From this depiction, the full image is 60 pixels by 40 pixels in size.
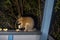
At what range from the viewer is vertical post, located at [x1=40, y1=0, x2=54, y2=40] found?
6.78ft

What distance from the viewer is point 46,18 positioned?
2.13 metres

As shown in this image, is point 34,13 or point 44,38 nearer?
point 44,38

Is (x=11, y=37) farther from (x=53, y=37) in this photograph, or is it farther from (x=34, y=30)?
(x=53, y=37)

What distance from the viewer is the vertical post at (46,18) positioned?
2068 mm

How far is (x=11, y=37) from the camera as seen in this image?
7.13 ft

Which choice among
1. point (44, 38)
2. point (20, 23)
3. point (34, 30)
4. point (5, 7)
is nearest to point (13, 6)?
point (5, 7)

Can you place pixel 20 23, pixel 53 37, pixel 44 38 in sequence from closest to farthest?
1. pixel 44 38
2. pixel 20 23
3. pixel 53 37

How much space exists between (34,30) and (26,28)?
0.11m

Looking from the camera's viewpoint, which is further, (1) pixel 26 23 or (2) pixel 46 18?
(1) pixel 26 23

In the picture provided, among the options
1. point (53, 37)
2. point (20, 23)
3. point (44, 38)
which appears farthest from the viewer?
point (53, 37)

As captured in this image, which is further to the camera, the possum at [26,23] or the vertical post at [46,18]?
the possum at [26,23]

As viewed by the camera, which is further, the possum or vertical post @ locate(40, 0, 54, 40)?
the possum

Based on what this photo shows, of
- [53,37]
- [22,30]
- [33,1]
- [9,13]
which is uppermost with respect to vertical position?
[33,1]

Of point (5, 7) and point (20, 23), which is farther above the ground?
point (5, 7)
